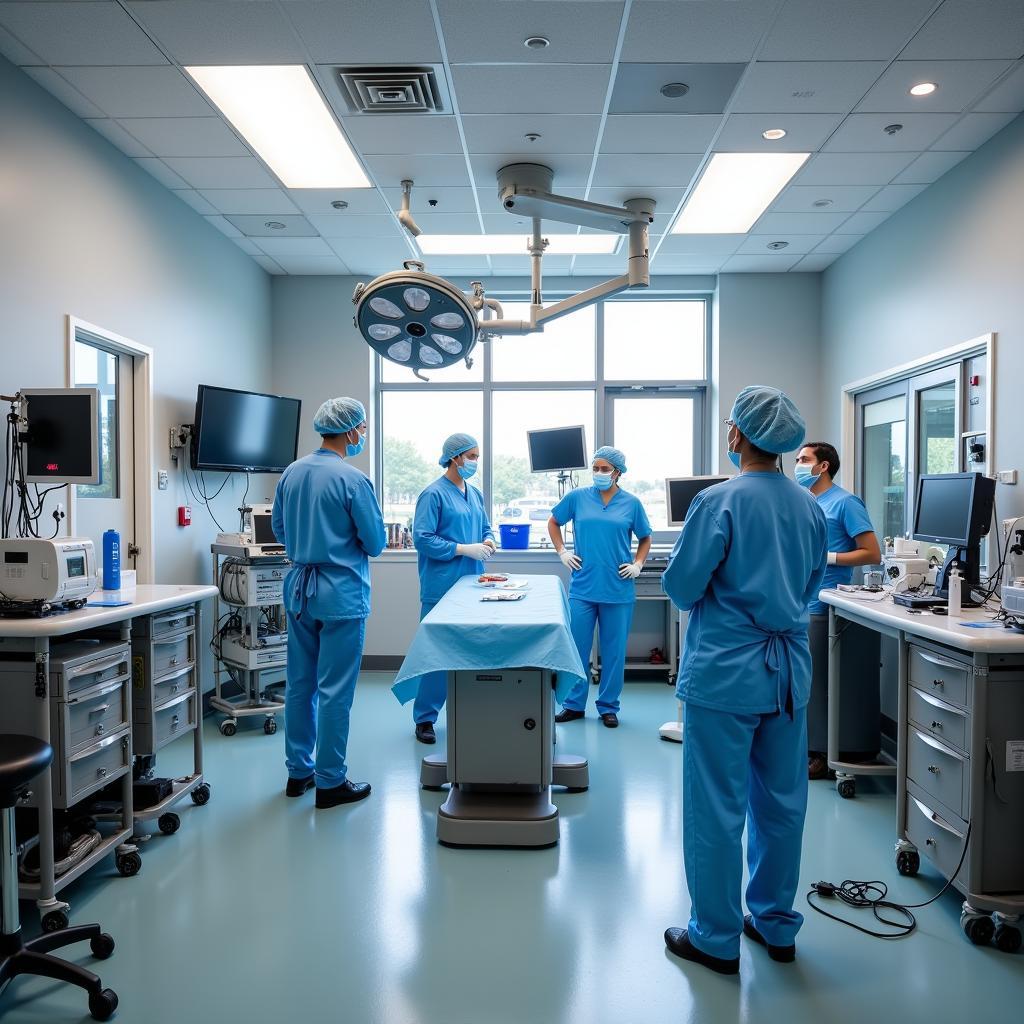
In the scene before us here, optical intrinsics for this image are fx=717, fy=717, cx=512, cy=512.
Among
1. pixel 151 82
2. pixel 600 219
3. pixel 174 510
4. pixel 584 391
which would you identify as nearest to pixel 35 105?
pixel 151 82

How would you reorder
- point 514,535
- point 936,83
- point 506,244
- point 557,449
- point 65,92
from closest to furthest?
point 936,83 < point 65,92 < point 506,244 < point 557,449 < point 514,535

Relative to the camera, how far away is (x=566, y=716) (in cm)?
422

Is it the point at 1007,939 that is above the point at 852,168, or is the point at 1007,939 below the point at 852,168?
below

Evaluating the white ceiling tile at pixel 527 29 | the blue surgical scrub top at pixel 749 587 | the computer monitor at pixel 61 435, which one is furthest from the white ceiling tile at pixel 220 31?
the blue surgical scrub top at pixel 749 587

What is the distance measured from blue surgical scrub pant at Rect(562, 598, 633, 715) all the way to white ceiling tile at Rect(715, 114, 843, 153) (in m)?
2.45

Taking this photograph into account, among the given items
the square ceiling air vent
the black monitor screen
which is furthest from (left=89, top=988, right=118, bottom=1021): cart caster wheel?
the square ceiling air vent

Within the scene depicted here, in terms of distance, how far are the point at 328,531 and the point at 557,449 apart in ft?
8.38

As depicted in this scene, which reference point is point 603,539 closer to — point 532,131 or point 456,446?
point 456,446

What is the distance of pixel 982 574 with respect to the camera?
3268mm

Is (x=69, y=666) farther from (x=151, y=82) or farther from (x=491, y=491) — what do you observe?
(x=491, y=491)

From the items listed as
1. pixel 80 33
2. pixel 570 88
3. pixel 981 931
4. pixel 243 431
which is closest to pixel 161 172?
pixel 80 33

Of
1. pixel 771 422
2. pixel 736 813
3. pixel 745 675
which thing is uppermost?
pixel 771 422

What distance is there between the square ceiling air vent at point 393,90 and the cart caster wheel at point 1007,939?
11.4 ft

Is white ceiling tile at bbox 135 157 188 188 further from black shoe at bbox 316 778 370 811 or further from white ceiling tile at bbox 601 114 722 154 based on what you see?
black shoe at bbox 316 778 370 811
